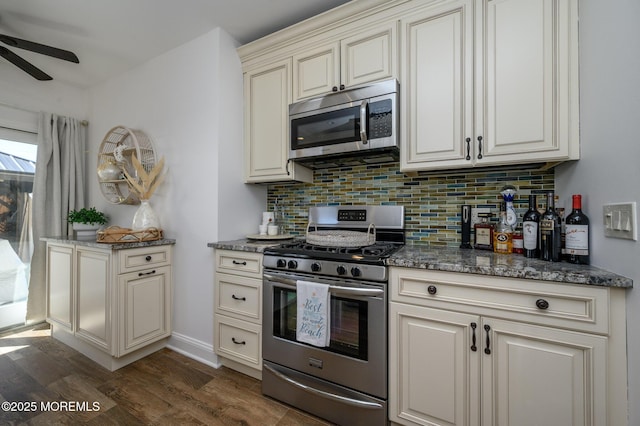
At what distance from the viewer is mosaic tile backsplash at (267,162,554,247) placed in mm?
1657

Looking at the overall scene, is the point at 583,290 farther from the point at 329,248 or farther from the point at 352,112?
the point at 352,112

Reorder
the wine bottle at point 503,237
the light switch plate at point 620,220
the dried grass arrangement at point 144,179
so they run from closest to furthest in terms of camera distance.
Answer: the light switch plate at point 620,220
the wine bottle at point 503,237
the dried grass arrangement at point 144,179

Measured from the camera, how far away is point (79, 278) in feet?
7.20

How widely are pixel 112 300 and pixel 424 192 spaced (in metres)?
2.41

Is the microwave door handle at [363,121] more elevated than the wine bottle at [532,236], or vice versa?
the microwave door handle at [363,121]

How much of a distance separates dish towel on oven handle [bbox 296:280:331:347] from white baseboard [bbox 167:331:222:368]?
0.94 meters

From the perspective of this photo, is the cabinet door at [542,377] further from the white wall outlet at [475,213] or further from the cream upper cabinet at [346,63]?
the cream upper cabinet at [346,63]

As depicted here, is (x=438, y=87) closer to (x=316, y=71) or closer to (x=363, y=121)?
(x=363, y=121)

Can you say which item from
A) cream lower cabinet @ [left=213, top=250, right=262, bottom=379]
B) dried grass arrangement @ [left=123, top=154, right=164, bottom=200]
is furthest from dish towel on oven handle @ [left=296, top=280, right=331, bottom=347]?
dried grass arrangement @ [left=123, top=154, right=164, bottom=200]

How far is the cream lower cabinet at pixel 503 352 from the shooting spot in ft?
3.32

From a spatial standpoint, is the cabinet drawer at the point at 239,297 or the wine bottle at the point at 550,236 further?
the cabinet drawer at the point at 239,297

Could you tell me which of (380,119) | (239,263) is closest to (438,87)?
(380,119)

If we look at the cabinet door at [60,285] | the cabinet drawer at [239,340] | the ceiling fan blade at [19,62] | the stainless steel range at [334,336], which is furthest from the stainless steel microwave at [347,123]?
the cabinet door at [60,285]

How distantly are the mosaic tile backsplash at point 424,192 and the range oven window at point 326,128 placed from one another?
0.41 m
